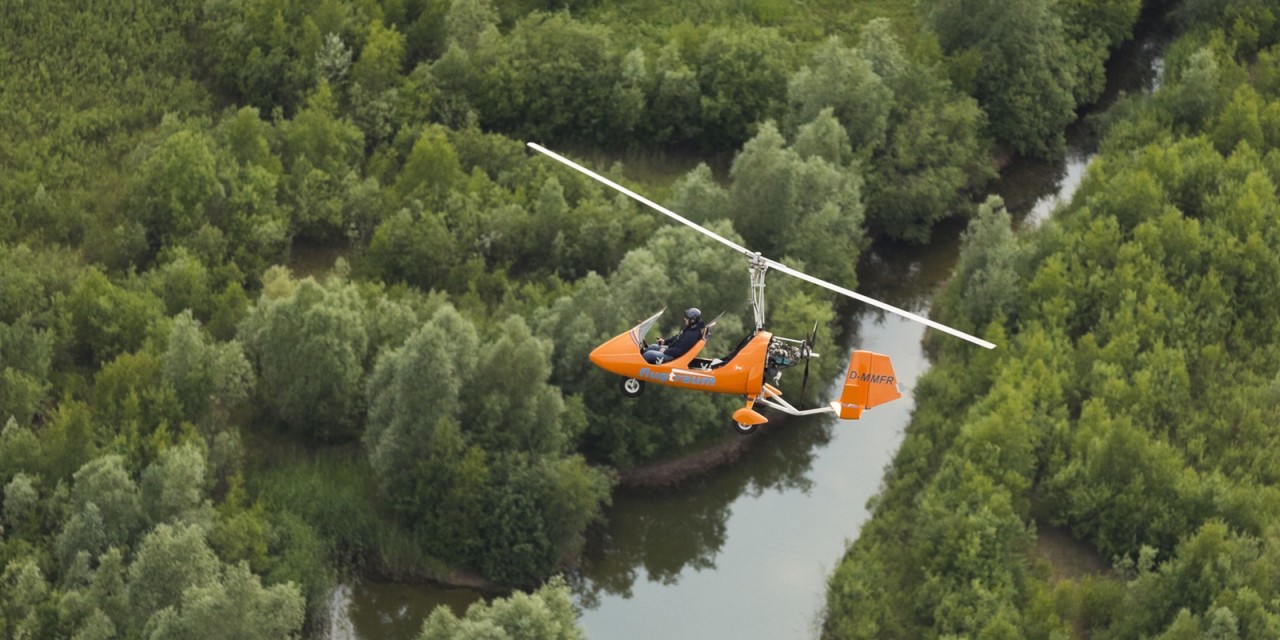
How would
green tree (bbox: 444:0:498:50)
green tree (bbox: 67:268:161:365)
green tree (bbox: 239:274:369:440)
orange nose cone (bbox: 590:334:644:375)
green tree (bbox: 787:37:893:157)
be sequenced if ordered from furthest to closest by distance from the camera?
green tree (bbox: 444:0:498:50)
green tree (bbox: 787:37:893:157)
green tree (bbox: 67:268:161:365)
green tree (bbox: 239:274:369:440)
orange nose cone (bbox: 590:334:644:375)

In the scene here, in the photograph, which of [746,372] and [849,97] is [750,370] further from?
[849,97]

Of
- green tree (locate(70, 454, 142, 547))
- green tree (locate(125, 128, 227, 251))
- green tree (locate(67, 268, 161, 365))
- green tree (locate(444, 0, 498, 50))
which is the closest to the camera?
green tree (locate(70, 454, 142, 547))

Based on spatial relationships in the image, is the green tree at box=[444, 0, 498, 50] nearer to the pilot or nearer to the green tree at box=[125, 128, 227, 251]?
the green tree at box=[125, 128, 227, 251]

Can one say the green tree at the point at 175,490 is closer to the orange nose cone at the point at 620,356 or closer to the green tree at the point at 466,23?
the orange nose cone at the point at 620,356

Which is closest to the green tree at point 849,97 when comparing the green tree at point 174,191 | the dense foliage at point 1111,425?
the dense foliage at point 1111,425

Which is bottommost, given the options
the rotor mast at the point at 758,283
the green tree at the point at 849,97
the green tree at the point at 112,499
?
the green tree at the point at 112,499

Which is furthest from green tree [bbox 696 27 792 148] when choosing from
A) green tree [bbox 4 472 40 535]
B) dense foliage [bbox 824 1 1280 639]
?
green tree [bbox 4 472 40 535]
